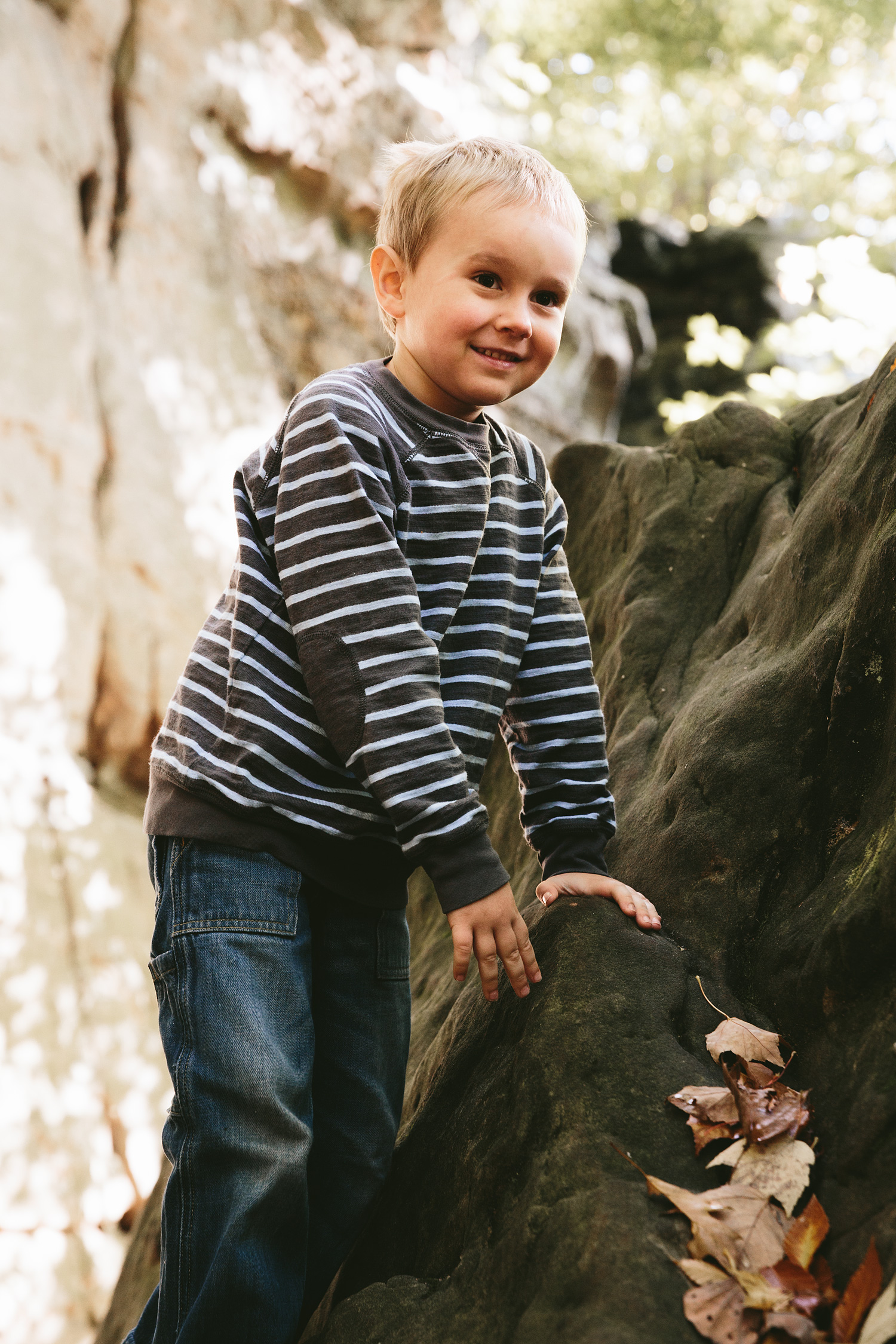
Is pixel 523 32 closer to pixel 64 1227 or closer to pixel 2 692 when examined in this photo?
pixel 2 692

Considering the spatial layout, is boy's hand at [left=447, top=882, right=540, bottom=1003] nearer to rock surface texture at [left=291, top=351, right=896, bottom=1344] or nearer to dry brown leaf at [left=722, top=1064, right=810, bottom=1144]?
rock surface texture at [left=291, top=351, right=896, bottom=1344]

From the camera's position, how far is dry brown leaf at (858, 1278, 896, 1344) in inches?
40.3

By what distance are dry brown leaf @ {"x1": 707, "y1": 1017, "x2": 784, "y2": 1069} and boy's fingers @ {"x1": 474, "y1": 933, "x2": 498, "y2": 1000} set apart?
0.35 m

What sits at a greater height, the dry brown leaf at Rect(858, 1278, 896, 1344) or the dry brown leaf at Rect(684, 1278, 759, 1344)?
the dry brown leaf at Rect(858, 1278, 896, 1344)

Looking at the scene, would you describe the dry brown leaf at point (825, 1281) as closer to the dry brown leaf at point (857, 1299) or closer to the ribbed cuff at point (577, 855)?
the dry brown leaf at point (857, 1299)

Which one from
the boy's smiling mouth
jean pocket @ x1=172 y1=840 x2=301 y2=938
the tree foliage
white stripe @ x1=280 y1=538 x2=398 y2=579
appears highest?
the tree foliage

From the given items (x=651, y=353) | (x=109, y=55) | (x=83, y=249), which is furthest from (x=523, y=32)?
(x=83, y=249)

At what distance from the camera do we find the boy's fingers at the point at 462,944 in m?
1.62

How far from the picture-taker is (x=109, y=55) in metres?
7.16

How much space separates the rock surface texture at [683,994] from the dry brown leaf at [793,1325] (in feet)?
0.25

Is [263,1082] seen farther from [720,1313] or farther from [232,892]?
[720,1313]

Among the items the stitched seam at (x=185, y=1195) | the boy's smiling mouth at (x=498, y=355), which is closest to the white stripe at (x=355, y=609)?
the boy's smiling mouth at (x=498, y=355)

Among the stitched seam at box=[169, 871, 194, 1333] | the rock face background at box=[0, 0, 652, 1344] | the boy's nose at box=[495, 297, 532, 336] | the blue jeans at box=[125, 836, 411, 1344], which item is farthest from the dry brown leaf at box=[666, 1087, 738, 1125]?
the rock face background at box=[0, 0, 652, 1344]

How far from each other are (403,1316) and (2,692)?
533 cm
